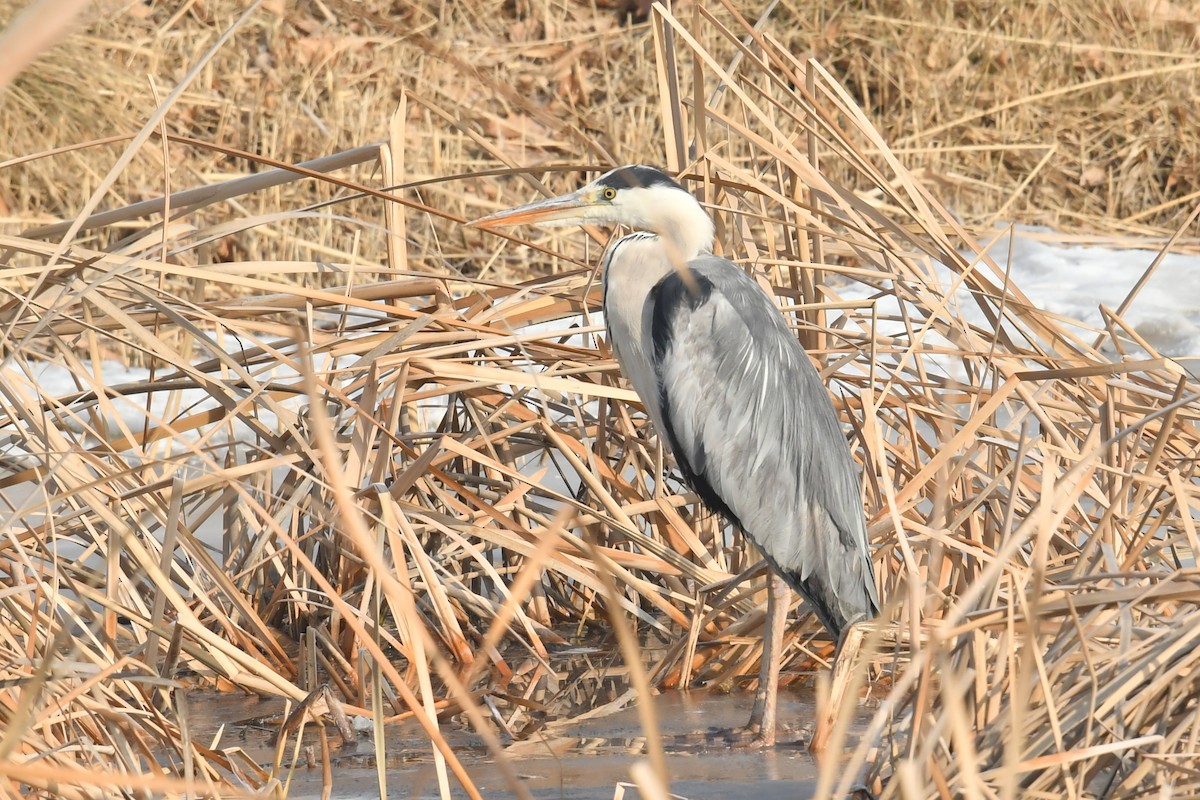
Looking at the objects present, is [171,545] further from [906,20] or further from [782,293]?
[906,20]

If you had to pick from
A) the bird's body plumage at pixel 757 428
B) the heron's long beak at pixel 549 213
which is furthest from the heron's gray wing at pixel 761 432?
the heron's long beak at pixel 549 213

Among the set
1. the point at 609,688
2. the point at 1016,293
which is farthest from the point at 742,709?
the point at 1016,293

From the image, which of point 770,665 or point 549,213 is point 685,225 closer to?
point 549,213

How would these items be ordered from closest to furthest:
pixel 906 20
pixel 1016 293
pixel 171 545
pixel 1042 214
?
pixel 171 545 < pixel 1016 293 < pixel 1042 214 < pixel 906 20

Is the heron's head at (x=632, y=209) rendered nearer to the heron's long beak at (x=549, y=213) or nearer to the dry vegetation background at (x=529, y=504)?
the heron's long beak at (x=549, y=213)

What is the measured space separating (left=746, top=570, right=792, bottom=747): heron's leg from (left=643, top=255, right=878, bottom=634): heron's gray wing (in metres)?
0.05

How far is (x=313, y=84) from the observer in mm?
8469

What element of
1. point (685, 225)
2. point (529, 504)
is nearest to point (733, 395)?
point (685, 225)

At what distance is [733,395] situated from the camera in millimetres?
3287

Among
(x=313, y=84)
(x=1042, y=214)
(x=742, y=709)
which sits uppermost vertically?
(x=313, y=84)

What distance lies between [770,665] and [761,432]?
1.98 feet

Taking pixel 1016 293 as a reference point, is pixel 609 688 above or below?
below

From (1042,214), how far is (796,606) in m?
5.25

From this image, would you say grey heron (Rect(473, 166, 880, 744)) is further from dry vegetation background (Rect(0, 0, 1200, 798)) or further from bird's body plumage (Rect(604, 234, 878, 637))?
dry vegetation background (Rect(0, 0, 1200, 798))
